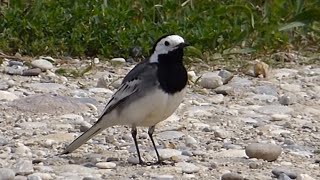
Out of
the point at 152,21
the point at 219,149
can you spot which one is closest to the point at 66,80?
the point at 152,21

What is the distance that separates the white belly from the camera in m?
6.74

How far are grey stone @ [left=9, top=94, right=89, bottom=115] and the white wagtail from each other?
123 centimetres

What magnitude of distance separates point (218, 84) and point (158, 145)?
206 centimetres

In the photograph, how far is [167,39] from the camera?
276 inches

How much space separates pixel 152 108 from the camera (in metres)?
6.75

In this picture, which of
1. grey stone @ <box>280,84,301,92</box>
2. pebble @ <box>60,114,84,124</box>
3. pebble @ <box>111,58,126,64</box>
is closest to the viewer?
pebble @ <box>60,114,84,124</box>

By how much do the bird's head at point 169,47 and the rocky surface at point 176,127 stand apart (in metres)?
0.63

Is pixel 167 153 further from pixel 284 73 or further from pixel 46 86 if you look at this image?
pixel 284 73

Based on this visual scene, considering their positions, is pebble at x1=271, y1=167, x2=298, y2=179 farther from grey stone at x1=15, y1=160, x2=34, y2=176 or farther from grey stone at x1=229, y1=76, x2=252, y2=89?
grey stone at x1=229, y1=76, x2=252, y2=89

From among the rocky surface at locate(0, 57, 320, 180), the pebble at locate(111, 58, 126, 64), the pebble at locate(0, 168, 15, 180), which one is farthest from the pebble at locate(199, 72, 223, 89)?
the pebble at locate(0, 168, 15, 180)

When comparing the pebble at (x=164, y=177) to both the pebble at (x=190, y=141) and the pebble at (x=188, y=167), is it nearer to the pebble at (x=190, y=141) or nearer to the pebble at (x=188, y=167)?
the pebble at (x=188, y=167)

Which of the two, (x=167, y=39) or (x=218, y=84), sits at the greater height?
(x=167, y=39)

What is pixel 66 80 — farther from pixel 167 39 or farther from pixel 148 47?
pixel 167 39

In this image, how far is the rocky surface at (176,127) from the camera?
21.7 ft
